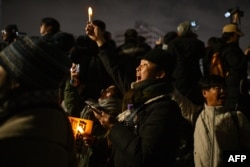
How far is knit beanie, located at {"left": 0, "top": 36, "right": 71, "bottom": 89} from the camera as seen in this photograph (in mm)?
1902

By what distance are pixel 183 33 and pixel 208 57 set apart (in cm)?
117

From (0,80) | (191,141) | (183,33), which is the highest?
(183,33)

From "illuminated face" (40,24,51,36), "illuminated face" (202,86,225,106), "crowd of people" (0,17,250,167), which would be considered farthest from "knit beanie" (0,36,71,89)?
"illuminated face" (40,24,51,36)

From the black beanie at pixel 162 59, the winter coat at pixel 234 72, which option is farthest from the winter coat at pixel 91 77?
the winter coat at pixel 234 72

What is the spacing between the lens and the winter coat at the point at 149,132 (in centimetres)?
282

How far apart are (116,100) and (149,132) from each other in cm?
205

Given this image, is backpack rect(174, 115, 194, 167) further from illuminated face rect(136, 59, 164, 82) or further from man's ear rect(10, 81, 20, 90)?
man's ear rect(10, 81, 20, 90)

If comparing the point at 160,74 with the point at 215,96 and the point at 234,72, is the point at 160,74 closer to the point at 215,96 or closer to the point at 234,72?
the point at 215,96

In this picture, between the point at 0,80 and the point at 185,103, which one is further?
the point at 185,103

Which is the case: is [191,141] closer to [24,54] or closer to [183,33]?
[183,33]

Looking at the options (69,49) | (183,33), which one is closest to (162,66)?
(69,49)

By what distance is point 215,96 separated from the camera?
14.8ft

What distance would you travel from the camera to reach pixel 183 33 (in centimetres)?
639

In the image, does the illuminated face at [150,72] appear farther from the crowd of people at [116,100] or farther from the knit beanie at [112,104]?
the knit beanie at [112,104]
